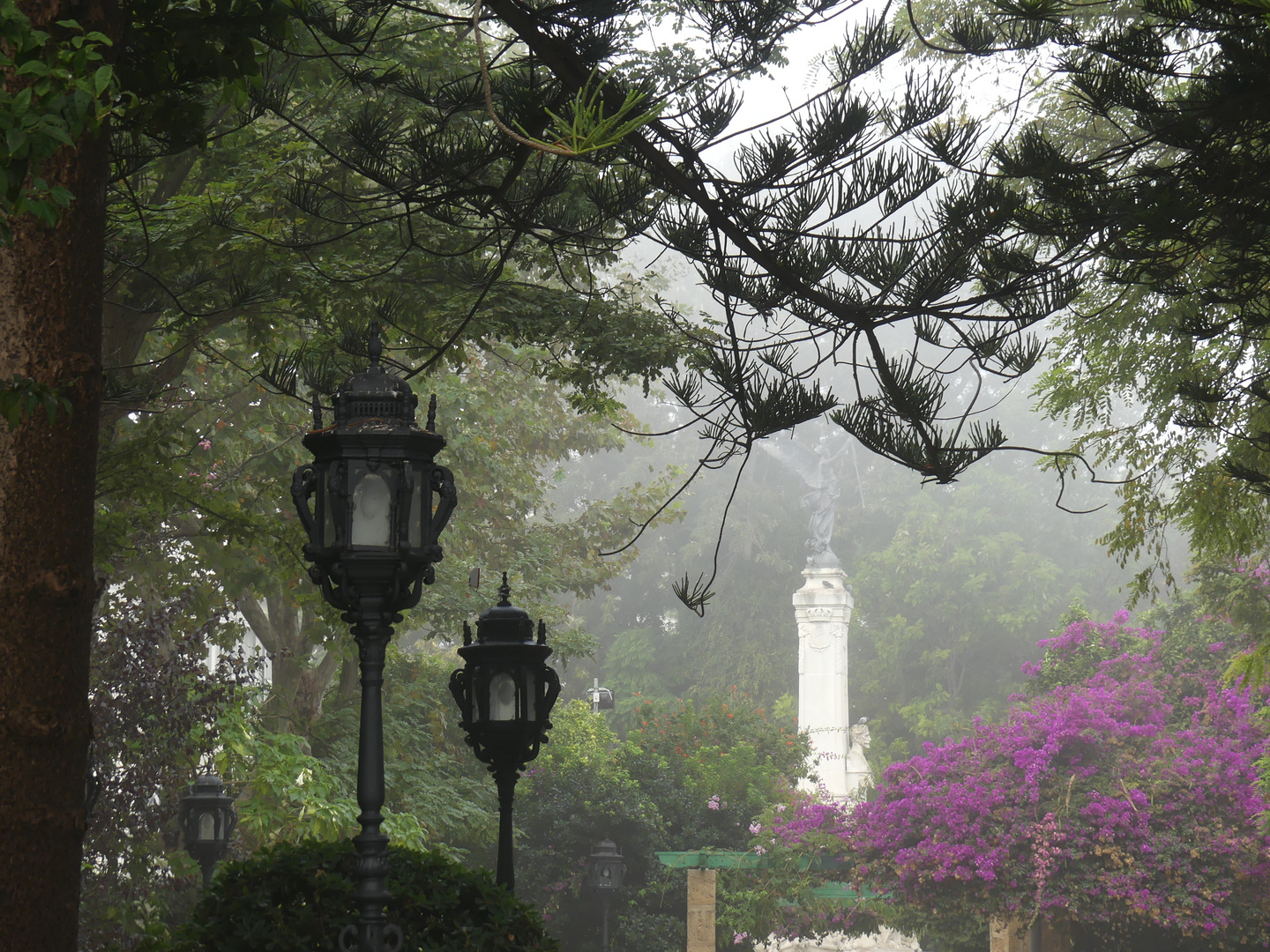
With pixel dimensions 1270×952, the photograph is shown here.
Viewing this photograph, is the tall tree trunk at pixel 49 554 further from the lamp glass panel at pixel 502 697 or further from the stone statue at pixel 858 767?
the stone statue at pixel 858 767

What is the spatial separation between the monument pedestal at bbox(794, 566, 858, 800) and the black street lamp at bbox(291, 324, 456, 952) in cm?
1936

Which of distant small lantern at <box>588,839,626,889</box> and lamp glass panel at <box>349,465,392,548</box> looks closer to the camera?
lamp glass panel at <box>349,465,392,548</box>

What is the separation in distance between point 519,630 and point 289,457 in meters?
6.59

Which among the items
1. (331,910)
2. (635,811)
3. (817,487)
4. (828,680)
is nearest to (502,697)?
(331,910)

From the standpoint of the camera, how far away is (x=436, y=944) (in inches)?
177

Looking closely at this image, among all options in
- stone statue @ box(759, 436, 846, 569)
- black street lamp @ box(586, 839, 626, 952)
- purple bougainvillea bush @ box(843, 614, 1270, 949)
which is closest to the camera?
purple bougainvillea bush @ box(843, 614, 1270, 949)

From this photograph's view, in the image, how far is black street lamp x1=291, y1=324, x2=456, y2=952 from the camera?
3910mm

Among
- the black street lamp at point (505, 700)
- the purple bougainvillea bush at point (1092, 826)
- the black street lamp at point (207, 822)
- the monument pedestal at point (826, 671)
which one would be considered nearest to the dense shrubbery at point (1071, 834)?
the purple bougainvillea bush at point (1092, 826)

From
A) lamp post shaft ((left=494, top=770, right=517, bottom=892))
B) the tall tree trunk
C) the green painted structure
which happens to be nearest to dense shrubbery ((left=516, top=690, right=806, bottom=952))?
the green painted structure

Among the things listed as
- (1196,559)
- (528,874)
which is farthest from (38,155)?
(528,874)

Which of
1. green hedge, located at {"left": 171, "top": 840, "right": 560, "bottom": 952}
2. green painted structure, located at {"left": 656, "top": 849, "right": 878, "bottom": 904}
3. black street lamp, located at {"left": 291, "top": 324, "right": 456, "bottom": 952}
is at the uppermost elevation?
black street lamp, located at {"left": 291, "top": 324, "right": 456, "bottom": 952}

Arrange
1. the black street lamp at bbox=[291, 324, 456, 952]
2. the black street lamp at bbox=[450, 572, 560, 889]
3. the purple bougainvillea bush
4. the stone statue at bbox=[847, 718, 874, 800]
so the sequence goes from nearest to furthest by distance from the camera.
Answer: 1. the black street lamp at bbox=[291, 324, 456, 952]
2. the black street lamp at bbox=[450, 572, 560, 889]
3. the purple bougainvillea bush
4. the stone statue at bbox=[847, 718, 874, 800]

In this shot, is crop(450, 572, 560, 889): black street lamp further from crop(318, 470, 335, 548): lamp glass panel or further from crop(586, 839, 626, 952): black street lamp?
crop(586, 839, 626, 952): black street lamp

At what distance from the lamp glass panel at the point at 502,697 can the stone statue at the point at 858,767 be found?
57.2 feet
